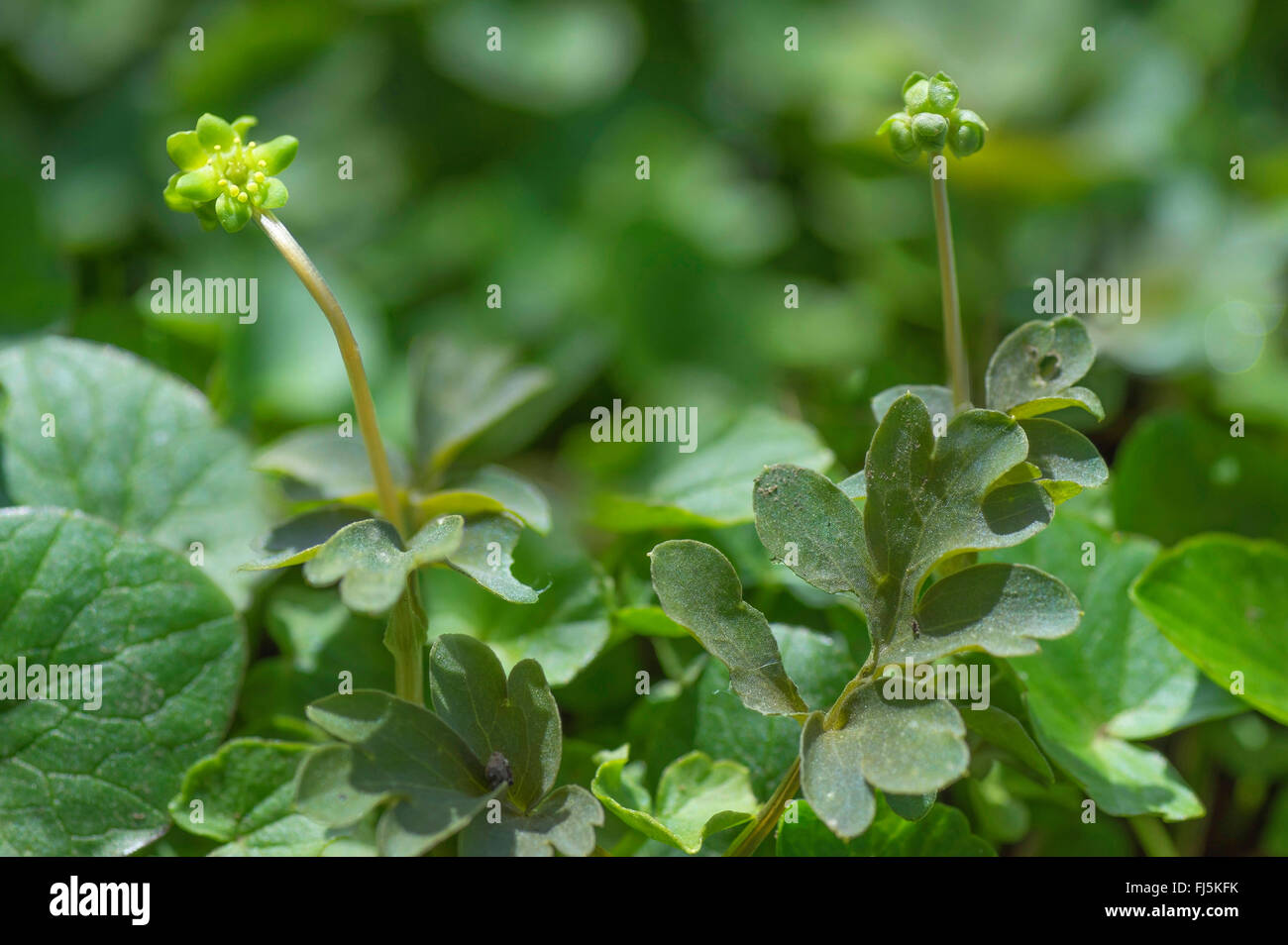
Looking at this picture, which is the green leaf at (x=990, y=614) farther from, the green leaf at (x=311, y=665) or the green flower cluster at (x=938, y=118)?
the green leaf at (x=311, y=665)

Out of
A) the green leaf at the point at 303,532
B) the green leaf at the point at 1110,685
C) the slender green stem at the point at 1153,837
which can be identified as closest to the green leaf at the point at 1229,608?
the green leaf at the point at 1110,685

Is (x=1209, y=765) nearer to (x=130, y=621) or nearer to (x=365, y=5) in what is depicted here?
(x=130, y=621)

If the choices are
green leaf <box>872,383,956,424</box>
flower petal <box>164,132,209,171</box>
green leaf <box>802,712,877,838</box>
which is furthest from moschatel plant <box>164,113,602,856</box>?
green leaf <box>872,383,956,424</box>

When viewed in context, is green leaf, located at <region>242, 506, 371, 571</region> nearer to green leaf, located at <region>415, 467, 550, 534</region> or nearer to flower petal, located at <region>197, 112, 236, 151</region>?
green leaf, located at <region>415, 467, 550, 534</region>

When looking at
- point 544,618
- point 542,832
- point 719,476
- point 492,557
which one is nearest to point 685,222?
point 719,476

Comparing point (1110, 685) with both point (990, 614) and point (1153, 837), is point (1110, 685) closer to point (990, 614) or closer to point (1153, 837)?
point (1153, 837)
